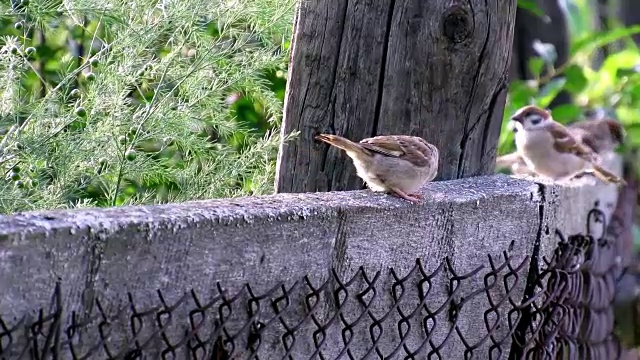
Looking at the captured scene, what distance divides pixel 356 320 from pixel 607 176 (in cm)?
379

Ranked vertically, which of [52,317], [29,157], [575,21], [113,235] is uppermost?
[575,21]

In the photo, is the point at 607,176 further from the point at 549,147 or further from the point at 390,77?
the point at 390,77

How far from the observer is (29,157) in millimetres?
2990

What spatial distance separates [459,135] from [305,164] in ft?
1.90

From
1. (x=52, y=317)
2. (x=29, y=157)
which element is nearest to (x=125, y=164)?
(x=29, y=157)

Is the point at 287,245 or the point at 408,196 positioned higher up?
the point at 408,196

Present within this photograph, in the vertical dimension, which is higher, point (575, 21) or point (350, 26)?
point (575, 21)

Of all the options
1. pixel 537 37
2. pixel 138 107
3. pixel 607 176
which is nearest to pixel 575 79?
pixel 607 176

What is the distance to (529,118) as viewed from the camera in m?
6.72

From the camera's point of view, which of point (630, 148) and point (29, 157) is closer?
point (29, 157)

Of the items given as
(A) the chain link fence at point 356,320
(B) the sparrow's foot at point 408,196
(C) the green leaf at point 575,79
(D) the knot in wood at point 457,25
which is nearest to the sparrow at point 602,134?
(C) the green leaf at point 575,79

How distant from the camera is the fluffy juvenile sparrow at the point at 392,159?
3.41m

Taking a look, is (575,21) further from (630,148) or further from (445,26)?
(445,26)

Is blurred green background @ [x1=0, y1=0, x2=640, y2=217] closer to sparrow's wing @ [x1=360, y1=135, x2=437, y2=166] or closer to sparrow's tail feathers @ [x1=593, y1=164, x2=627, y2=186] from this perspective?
sparrow's wing @ [x1=360, y1=135, x2=437, y2=166]
